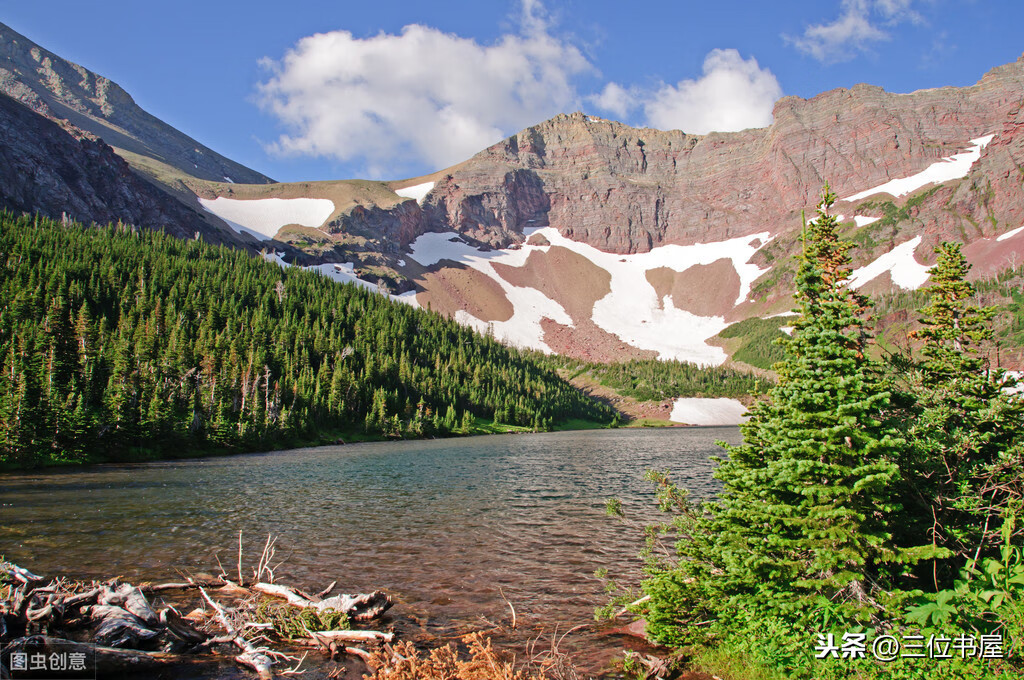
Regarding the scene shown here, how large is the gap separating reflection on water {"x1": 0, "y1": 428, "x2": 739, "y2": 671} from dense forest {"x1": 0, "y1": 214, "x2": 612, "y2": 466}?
16.1m

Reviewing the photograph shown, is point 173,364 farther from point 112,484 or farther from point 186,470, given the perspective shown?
→ point 112,484

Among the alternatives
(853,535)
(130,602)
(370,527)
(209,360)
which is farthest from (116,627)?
(209,360)

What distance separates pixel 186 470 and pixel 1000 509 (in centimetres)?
5998

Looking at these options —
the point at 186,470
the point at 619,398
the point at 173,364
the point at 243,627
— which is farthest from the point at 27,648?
the point at 619,398

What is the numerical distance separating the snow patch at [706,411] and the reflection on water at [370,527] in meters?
120

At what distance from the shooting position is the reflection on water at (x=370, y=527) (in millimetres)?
17953

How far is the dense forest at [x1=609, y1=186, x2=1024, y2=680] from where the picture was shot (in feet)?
30.0

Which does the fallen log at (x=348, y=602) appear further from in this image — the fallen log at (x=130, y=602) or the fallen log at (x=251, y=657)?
the fallen log at (x=130, y=602)

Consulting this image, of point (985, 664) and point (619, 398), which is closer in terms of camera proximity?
point (985, 664)

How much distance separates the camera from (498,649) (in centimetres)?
1277

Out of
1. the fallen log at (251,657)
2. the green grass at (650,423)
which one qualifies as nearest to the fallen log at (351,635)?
the fallen log at (251,657)

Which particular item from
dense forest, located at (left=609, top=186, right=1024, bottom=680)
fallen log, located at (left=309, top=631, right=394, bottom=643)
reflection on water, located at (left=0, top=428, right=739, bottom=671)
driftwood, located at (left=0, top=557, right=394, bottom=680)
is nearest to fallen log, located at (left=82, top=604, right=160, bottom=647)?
driftwood, located at (left=0, top=557, right=394, bottom=680)

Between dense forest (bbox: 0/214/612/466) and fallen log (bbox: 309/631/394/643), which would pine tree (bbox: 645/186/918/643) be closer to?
fallen log (bbox: 309/631/394/643)

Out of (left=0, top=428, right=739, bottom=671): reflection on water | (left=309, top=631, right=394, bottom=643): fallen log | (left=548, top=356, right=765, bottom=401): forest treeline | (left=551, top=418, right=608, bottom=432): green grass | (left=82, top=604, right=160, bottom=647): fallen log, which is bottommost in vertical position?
(left=551, top=418, right=608, bottom=432): green grass
